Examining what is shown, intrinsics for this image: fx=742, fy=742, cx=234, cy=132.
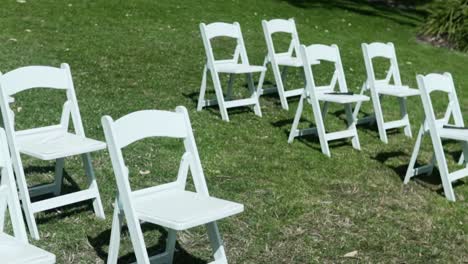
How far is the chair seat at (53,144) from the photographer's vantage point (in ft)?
17.7

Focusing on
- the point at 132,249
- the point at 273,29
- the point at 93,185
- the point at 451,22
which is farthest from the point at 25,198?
the point at 451,22

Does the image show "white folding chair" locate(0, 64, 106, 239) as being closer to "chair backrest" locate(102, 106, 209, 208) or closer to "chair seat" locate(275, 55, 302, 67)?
"chair backrest" locate(102, 106, 209, 208)

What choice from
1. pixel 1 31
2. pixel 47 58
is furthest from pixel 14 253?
pixel 1 31

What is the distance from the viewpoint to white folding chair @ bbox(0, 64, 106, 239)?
5.49m

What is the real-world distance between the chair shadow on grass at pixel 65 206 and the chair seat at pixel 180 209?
1380 millimetres

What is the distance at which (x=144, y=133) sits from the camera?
4.71m

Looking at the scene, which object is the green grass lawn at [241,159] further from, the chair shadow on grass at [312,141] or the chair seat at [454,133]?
the chair seat at [454,133]

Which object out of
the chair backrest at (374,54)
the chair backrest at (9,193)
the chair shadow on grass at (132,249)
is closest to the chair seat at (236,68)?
the chair backrest at (374,54)

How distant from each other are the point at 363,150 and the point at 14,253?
5496mm

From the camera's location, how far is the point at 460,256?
5883 mm

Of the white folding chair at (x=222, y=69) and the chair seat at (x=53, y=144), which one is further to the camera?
the white folding chair at (x=222, y=69)

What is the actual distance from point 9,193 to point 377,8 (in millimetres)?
19033

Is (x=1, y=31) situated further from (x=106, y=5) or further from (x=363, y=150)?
(x=363, y=150)

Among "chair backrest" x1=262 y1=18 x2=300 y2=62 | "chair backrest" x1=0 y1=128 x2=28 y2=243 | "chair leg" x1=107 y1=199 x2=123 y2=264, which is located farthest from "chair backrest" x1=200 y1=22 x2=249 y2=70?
"chair backrest" x1=0 y1=128 x2=28 y2=243
